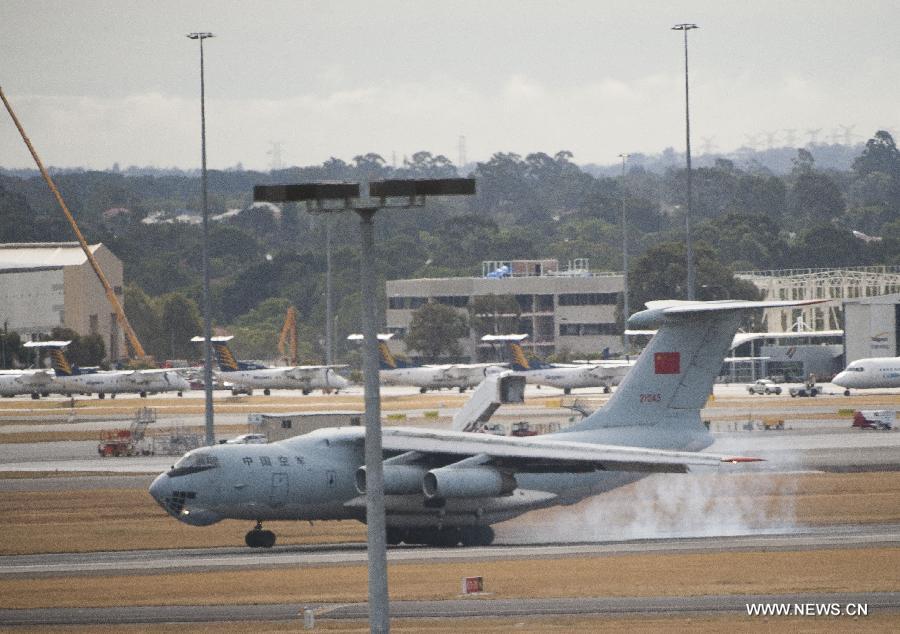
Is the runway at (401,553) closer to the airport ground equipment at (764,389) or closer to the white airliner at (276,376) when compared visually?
the airport ground equipment at (764,389)

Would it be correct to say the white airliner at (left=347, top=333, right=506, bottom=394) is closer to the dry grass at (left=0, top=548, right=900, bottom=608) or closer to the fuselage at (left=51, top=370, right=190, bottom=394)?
the fuselage at (left=51, top=370, right=190, bottom=394)

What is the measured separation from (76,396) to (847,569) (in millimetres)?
159664

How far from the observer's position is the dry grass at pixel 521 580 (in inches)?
1467

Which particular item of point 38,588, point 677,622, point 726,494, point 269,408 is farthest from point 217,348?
point 677,622

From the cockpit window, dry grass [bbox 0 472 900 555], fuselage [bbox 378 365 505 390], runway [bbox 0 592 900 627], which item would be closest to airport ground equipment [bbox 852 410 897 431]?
dry grass [bbox 0 472 900 555]

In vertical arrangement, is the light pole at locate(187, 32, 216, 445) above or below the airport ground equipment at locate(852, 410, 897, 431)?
above

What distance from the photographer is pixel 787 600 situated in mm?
34969

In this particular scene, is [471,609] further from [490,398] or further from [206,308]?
[206,308]

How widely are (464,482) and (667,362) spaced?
24.4ft

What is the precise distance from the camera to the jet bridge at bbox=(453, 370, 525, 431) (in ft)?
184

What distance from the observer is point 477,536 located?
1895 inches

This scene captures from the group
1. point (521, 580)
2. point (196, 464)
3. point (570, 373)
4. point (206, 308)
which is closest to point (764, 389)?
point (570, 373)

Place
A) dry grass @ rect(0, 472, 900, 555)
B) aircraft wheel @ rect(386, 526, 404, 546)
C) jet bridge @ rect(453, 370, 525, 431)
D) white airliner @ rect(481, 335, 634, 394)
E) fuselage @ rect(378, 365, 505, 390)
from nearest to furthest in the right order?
aircraft wheel @ rect(386, 526, 404, 546)
dry grass @ rect(0, 472, 900, 555)
jet bridge @ rect(453, 370, 525, 431)
white airliner @ rect(481, 335, 634, 394)
fuselage @ rect(378, 365, 505, 390)

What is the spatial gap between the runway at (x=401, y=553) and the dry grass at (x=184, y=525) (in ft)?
6.96
